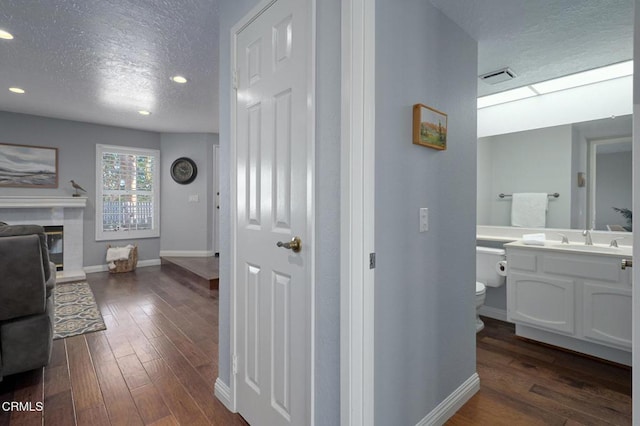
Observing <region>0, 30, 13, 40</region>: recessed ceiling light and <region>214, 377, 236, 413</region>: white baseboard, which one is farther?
<region>0, 30, 13, 40</region>: recessed ceiling light

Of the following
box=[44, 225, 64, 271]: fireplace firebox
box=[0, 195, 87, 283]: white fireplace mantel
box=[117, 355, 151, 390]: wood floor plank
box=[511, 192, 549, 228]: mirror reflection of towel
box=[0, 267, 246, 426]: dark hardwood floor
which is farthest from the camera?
box=[44, 225, 64, 271]: fireplace firebox

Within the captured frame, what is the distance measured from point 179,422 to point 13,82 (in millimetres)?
3908

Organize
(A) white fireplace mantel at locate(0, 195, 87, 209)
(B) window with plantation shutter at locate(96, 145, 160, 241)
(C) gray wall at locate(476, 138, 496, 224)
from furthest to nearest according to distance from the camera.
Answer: (B) window with plantation shutter at locate(96, 145, 160, 241) → (A) white fireplace mantel at locate(0, 195, 87, 209) → (C) gray wall at locate(476, 138, 496, 224)

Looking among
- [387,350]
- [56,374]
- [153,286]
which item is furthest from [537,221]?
[153,286]

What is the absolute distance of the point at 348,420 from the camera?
3.92 ft

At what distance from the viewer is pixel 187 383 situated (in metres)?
2.09

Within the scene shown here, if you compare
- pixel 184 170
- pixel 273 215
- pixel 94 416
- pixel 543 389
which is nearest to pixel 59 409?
pixel 94 416

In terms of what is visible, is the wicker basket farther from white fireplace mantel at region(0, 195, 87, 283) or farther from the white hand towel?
the white hand towel

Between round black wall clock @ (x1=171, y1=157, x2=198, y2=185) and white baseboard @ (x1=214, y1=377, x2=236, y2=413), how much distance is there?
4.72 meters

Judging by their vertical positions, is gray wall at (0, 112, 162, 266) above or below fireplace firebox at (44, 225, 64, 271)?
above

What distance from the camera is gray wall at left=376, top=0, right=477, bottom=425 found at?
52.8 inches

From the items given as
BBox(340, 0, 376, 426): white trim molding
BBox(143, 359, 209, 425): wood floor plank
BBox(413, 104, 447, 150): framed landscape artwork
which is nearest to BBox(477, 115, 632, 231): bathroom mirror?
BBox(413, 104, 447, 150): framed landscape artwork

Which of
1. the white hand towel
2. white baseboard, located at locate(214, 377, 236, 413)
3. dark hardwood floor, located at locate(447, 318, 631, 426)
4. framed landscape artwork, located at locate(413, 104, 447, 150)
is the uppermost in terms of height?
framed landscape artwork, located at locate(413, 104, 447, 150)

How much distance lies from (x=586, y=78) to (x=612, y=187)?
3.10 feet
